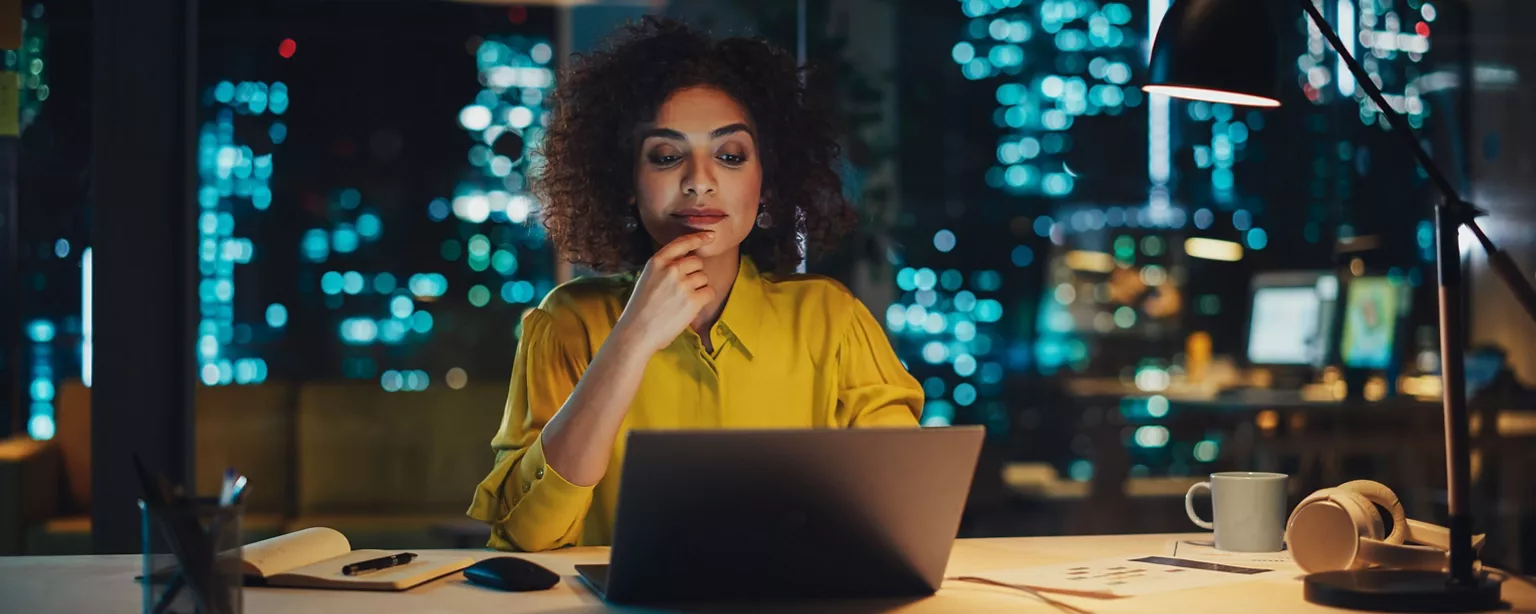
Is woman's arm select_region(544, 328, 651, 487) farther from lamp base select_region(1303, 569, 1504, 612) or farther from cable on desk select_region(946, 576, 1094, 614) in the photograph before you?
lamp base select_region(1303, 569, 1504, 612)

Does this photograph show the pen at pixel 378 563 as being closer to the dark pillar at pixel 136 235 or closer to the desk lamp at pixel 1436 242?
the desk lamp at pixel 1436 242

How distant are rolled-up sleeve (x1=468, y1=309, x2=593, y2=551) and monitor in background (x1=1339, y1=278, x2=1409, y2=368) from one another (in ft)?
12.3

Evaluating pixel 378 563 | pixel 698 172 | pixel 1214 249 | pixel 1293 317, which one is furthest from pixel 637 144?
pixel 1293 317

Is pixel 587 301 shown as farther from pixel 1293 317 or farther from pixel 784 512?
pixel 1293 317

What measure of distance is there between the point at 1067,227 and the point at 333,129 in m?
2.40

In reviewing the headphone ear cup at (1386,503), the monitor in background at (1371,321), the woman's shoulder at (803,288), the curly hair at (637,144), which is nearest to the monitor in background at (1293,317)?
the monitor in background at (1371,321)

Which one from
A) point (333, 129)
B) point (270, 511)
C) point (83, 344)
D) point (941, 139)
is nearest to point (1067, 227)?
point (941, 139)

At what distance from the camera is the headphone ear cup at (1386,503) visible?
4.47ft

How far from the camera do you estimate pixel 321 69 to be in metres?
3.52

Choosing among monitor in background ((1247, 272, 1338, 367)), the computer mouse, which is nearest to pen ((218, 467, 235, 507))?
the computer mouse

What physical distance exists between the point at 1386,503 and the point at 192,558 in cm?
115

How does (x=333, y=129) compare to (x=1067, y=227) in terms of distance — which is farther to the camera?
(x=1067, y=227)

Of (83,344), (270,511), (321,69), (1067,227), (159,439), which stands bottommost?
(270,511)

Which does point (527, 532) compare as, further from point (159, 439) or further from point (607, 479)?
point (159, 439)
